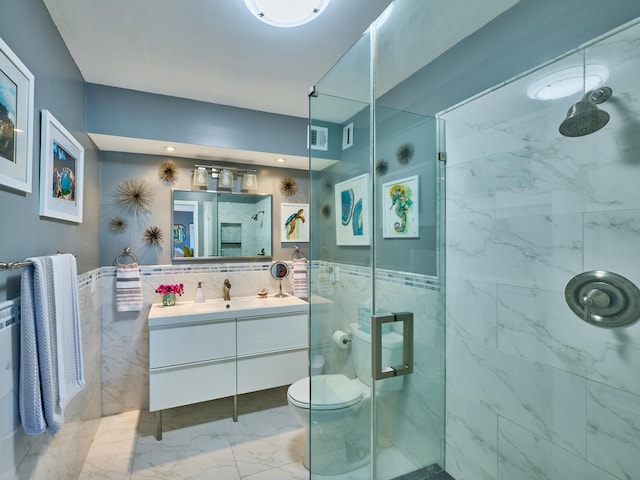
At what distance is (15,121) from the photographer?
3.66ft

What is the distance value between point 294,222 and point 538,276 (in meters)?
2.24

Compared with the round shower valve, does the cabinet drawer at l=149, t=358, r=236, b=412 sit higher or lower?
lower

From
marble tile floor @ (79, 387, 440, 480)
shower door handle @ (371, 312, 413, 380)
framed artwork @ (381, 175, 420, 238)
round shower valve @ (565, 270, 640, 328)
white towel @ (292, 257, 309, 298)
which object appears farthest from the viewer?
white towel @ (292, 257, 309, 298)

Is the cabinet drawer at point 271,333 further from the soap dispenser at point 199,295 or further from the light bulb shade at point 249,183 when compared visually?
the light bulb shade at point 249,183

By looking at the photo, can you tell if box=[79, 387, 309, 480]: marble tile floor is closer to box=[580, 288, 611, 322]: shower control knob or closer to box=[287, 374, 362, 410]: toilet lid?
box=[287, 374, 362, 410]: toilet lid

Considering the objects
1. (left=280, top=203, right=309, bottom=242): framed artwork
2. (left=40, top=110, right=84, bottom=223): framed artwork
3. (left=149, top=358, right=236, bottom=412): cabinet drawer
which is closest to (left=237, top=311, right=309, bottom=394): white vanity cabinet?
(left=149, top=358, right=236, bottom=412): cabinet drawer

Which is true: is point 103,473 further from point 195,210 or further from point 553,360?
point 553,360

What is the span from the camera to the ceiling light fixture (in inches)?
54.1

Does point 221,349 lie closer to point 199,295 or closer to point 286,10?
point 199,295

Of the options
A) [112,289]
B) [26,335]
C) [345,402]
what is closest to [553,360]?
[345,402]

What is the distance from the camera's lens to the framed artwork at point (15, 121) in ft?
3.39

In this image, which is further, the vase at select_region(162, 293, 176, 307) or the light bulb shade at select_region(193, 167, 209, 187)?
the light bulb shade at select_region(193, 167, 209, 187)

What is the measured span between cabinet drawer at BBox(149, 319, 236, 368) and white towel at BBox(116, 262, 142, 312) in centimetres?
43

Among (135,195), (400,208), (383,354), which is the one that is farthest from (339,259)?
(135,195)
